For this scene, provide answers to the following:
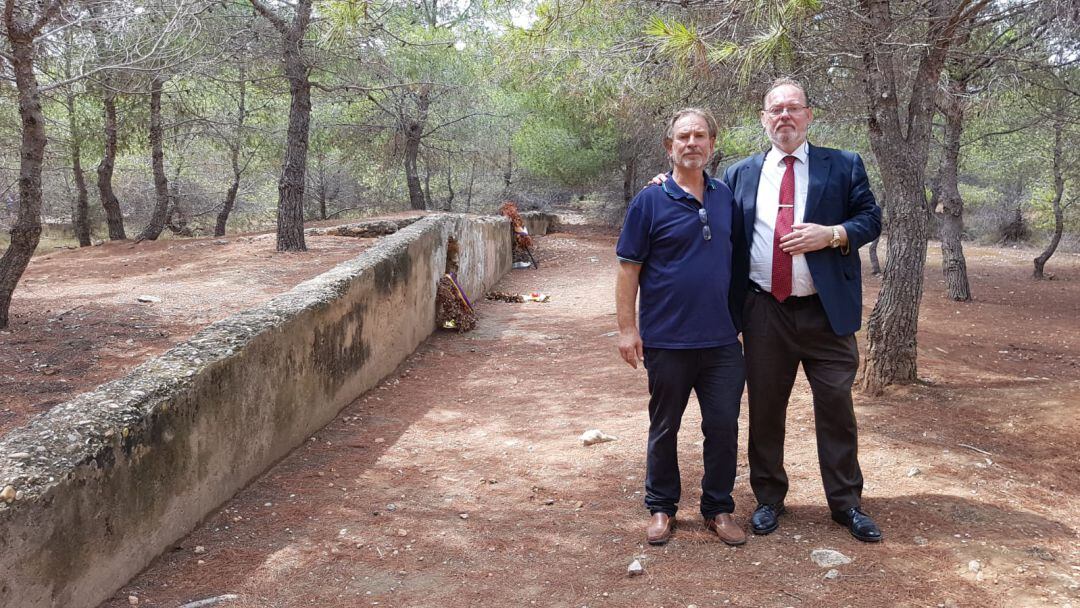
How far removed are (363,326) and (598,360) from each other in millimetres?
2263

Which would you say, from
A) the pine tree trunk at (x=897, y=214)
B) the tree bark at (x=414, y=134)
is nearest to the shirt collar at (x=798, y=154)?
the pine tree trunk at (x=897, y=214)

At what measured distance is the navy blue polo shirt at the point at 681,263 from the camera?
310 centimetres

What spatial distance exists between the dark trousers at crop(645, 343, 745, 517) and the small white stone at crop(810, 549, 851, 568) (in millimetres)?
379

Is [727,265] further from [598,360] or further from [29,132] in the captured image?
[29,132]

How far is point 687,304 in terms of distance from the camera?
10.2ft

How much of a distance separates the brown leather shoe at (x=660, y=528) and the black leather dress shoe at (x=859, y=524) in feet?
2.26

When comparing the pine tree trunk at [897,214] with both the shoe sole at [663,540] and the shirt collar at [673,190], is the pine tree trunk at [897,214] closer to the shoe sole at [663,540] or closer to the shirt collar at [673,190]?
the shoe sole at [663,540]

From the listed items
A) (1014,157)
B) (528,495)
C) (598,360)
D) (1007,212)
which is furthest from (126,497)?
(1007,212)

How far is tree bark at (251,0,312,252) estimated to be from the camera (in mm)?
11828

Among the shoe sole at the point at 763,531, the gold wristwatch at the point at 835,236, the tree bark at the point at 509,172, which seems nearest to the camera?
the gold wristwatch at the point at 835,236

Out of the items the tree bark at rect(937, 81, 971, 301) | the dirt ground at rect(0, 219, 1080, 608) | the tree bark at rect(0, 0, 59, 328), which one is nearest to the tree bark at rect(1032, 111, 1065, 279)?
the tree bark at rect(937, 81, 971, 301)

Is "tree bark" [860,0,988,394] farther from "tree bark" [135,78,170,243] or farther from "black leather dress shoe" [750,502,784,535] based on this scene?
"tree bark" [135,78,170,243]

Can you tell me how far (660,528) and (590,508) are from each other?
56cm

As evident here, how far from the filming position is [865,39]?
543 cm
